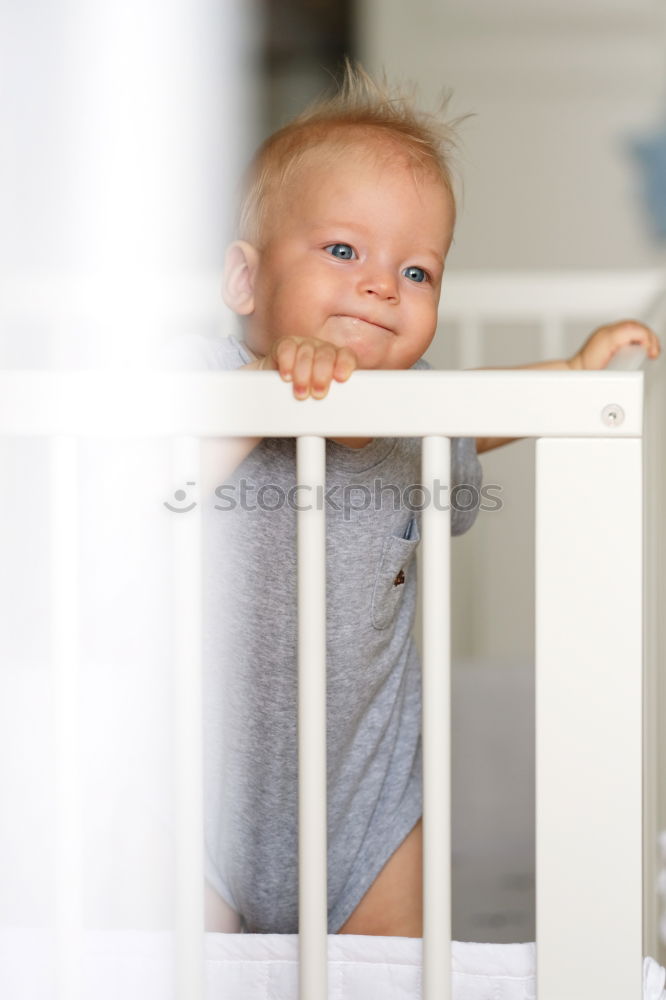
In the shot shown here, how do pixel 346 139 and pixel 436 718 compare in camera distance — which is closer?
pixel 436 718

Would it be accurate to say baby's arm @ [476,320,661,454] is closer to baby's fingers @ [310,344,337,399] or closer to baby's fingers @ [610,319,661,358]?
baby's fingers @ [610,319,661,358]

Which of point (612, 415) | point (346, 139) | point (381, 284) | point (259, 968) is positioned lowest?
point (259, 968)

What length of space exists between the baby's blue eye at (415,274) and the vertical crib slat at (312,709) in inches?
A: 11.0

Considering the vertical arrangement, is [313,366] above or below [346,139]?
below

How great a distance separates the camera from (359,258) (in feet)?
2.27

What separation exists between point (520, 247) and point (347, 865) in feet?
4.91

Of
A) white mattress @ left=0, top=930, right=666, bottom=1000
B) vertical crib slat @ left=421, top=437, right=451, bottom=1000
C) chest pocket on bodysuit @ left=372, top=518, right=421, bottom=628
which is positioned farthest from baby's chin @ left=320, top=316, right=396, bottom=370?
white mattress @ left=0, top=930, right=666, bottom=1000

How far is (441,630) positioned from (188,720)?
12cm

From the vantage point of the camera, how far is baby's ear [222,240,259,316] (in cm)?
75

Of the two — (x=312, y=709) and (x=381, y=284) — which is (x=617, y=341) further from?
(x=312, y=709)

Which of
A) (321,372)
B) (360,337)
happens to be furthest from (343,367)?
(360,337)

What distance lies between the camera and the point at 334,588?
72 centimetres

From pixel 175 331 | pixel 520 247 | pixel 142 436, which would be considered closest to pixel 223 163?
pixel 520 247

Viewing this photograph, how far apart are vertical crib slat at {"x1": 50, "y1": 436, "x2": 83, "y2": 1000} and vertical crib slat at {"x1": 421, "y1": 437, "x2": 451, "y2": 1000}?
0.49ft
